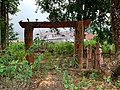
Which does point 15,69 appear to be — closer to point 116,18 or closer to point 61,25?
point 116,18

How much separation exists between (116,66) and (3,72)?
4.07m

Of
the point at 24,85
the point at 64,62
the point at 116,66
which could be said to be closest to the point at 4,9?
the point at 116,66

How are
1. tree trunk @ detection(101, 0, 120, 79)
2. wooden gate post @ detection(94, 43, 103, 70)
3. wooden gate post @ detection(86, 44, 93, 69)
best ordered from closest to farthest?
1. tree trunk @ detection(101, 0, 120, 79)
2. wooden gate post @ detection(94, 43, 103, 70)
3. wooden gate post @ detection(86, 44, 93, 69)

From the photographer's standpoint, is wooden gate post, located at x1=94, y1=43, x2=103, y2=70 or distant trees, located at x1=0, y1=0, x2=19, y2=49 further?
distant trees, located at x1=0, y1=0, x2=19, y2=49

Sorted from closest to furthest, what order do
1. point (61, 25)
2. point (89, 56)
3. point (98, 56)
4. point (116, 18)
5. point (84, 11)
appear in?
point (116, 18) < point (61, 25) < point (98, 56) < point (89, 56) < point (84, 11)

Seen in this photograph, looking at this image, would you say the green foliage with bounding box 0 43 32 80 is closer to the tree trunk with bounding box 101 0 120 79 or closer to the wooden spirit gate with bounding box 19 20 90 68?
the tree trunk with bounding box 101 0 120 79

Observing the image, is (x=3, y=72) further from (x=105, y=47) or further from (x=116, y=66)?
(x=105, y=47)

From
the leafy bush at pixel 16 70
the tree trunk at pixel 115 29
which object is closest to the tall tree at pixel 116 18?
the tree trunk at pixel 115 29

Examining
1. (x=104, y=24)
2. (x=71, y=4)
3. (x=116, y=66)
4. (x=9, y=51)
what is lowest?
(x=116, y=66)

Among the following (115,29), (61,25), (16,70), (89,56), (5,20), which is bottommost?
(89,56)

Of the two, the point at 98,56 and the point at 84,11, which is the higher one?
the point at 84,11

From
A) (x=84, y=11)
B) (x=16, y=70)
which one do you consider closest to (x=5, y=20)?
(x=84, y=11)

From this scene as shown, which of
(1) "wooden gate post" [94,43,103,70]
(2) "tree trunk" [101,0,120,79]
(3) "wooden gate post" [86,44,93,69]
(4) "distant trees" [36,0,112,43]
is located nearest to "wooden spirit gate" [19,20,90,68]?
(1) "wooden gate post" [94,43,103,70]

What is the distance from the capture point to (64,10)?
54.0 feet
